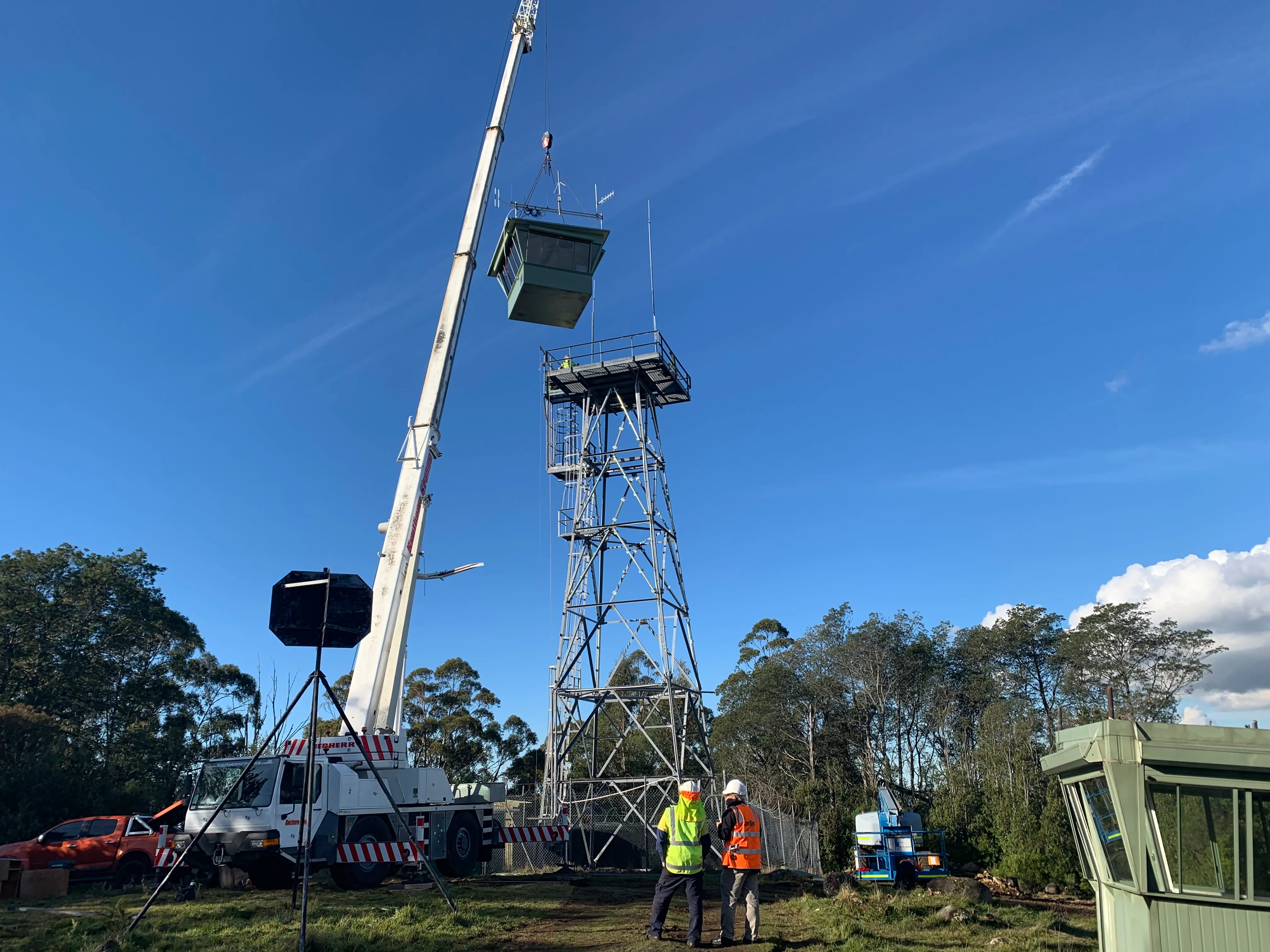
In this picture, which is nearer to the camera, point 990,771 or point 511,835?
point 511,835

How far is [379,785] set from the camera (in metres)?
15.8

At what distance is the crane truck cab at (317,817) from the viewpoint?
15.3 m

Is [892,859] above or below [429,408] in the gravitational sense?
below

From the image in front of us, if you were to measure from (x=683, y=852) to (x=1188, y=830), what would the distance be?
489 centimetres

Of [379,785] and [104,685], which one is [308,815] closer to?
[379,785]

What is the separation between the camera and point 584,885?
1805 centimetres

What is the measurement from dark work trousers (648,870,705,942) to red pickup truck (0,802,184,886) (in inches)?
478

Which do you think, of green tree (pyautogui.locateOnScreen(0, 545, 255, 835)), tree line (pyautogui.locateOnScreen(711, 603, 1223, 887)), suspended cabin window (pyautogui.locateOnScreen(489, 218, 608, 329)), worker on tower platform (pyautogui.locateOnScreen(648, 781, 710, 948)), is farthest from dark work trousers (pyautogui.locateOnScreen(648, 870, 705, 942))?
tree line (pyautogui.locateOnScreen(711, 603, 1223, 887))

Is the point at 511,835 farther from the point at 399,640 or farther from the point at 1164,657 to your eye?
the point at 1164,657

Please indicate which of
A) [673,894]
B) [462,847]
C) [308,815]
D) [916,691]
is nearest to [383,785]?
[308,815]

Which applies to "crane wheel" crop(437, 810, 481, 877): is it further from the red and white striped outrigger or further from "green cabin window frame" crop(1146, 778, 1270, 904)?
"green cabin window frame" crop(1146, 778, 1270, 904)

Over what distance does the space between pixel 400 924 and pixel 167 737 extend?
3560 centimetres

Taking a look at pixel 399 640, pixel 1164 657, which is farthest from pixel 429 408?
pixel 1164 657

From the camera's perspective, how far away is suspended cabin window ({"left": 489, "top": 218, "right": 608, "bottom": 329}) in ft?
74.9
